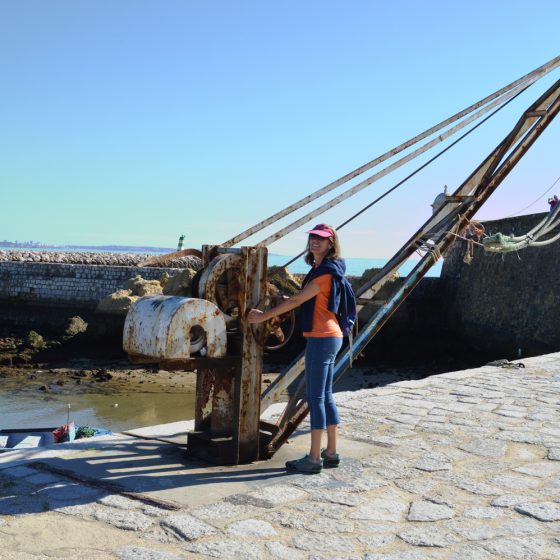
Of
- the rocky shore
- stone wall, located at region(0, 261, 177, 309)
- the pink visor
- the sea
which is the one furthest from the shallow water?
the rocky shore

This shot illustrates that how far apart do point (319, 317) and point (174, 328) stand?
0.96m

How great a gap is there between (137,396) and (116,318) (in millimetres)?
8799

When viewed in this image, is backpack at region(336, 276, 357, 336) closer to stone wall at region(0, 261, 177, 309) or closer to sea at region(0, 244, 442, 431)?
sea at region(0, 244, 442, 431)

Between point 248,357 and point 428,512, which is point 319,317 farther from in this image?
point 428,512

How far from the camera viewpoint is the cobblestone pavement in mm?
3510

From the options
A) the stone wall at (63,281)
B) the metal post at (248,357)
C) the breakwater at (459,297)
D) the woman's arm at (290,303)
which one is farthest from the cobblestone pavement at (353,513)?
the stone wall at (63,281)

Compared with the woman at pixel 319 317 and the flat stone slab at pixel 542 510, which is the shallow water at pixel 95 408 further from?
the flat stone slab at pixel 542 510

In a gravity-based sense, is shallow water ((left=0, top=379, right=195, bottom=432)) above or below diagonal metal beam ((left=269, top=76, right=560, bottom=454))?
below

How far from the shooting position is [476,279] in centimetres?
2255

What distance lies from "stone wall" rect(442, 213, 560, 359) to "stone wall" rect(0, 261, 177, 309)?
1090 centimetres

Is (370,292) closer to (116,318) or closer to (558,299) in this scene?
(558,299)

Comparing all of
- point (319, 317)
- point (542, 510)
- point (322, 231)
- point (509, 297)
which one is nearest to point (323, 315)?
point (319, 317)

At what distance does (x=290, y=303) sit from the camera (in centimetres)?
462

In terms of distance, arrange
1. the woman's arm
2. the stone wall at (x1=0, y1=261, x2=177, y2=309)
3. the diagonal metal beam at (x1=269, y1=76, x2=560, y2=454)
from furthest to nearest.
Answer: the stone wall at (x1=0, y1=261, x2=177, y2=309)
the diagonal metal beam at (x1=269, y1=76, x2=560, y2=454)
the woman's arm
